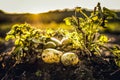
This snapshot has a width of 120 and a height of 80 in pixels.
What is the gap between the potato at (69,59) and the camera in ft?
4.65

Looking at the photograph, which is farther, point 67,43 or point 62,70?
point 67,43

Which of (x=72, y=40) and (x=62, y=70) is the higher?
(x=72, y=40)

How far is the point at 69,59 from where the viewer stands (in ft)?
4.63

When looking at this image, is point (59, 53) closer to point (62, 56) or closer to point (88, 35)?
point (62, 56)

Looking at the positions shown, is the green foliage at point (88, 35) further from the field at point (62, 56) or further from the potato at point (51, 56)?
the potato at point (51, 56)

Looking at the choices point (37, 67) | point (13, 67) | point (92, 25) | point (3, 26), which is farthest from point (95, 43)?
point (3, 26)

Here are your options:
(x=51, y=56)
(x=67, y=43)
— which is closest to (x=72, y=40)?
(x=67, y=43)

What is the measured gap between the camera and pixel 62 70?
4.63 feet

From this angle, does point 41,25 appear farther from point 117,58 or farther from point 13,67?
point 117,58

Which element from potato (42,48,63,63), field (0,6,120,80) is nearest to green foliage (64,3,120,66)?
field (0,6,120,80)

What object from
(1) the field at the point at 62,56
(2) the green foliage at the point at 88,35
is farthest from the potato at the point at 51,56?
(2) the green foliage at the point at 88,35

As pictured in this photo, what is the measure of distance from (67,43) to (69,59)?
129 millimetres

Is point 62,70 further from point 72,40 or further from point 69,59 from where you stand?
point 72,40

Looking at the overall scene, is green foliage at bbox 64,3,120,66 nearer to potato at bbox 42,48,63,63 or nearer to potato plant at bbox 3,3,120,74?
potato plant at bbox 3,3,120,74
